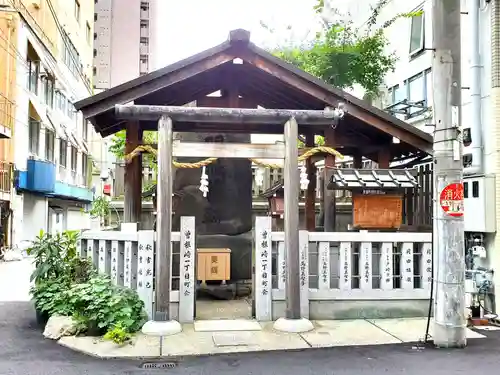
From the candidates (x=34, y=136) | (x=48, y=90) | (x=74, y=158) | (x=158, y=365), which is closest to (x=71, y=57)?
(x=74, y=158)

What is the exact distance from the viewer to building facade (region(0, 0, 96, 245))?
977 inches

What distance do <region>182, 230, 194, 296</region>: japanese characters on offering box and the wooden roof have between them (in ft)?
10.6

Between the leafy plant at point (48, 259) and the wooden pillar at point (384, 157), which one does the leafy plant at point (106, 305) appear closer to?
the leafy plant at point (48, 259)

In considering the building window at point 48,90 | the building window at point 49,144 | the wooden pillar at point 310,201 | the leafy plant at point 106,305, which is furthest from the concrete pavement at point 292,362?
the building window at point 48,90

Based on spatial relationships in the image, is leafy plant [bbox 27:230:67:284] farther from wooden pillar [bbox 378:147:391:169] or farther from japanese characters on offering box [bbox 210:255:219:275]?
wooden pillar [bbox 378:147:391:169]

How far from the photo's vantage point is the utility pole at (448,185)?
7.94 metres

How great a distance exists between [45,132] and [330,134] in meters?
23.9

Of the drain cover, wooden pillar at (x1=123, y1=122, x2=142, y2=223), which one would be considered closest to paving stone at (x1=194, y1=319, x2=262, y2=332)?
the drain cover

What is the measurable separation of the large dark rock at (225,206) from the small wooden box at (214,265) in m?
1.53

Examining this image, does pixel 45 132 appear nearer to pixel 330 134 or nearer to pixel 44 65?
pixel 44 65

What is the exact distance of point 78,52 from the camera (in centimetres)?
4188

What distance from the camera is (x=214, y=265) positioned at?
1170 cm

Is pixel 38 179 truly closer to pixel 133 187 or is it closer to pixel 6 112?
pixel 6 112

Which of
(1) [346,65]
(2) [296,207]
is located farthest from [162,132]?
(1) [346,65]
